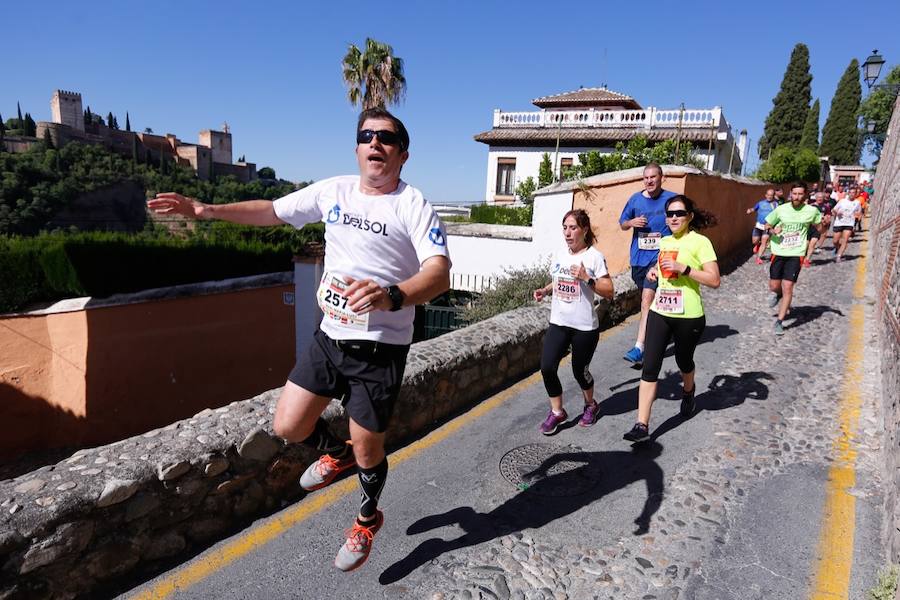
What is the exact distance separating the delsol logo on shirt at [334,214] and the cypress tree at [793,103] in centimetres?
5662

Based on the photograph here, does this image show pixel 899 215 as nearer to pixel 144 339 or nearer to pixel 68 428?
pixel 144 339

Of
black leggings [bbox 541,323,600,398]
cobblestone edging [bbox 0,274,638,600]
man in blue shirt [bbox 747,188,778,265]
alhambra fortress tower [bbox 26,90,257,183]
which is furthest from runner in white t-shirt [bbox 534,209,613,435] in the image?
alhambra fortress tower [bbox 26,90,257,183]

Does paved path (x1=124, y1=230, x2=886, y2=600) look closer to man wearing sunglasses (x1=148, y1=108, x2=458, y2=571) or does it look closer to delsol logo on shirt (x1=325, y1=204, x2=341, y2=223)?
man wearing sunglasses (x1=148, y1=108, x2=458, y2=571)

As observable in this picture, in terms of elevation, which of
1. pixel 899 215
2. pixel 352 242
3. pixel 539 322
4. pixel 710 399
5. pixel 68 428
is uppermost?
pixel 899 215

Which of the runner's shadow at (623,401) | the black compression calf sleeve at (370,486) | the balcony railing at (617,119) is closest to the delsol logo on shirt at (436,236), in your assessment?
the black compression calf sleeve at (370,486)

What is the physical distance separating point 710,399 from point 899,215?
5.91 meters

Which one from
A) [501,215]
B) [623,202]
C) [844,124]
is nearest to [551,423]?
[623,202]

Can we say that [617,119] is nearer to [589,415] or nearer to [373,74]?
[373,74]

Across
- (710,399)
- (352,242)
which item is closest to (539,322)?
(710,399)

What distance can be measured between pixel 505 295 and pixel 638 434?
6341mm

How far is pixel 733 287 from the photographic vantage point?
1102 centimetres

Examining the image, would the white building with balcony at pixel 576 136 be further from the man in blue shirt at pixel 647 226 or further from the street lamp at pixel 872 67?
the man in blue shirt at pixel 647 226

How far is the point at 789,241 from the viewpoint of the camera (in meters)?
7.47

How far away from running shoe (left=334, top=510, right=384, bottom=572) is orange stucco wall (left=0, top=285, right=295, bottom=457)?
8.98 m
